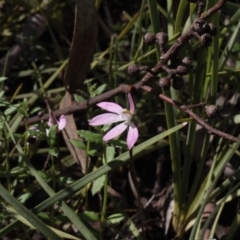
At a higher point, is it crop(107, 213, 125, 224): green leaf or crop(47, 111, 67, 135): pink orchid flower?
crop(47, 111, 67, 135): pink orchid flower

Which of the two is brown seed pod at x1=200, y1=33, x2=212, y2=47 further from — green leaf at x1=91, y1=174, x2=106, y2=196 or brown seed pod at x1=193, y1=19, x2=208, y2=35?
green leaf at x1=91, y1=174, x2=106, y2=196

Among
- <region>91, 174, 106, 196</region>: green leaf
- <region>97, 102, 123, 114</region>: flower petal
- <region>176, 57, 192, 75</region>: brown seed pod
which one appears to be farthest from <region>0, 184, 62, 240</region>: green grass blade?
<region>176, 57, 192, 75</region>: brown seed pod

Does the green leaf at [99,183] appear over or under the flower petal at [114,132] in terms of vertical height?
under

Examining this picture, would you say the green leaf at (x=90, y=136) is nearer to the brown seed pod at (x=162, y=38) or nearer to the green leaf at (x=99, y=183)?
the green leaf at (x=99, y=183)

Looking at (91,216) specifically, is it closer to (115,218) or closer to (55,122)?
(115,218)

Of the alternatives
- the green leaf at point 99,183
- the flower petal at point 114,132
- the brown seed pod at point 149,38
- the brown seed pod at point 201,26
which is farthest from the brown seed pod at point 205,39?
the green leaf at point 99,183

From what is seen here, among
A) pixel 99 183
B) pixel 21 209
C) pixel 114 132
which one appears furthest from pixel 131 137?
pixel 21 209

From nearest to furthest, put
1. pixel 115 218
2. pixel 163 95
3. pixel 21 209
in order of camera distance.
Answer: pixel 21 209 < pixel 163 95 < pixel 115 218

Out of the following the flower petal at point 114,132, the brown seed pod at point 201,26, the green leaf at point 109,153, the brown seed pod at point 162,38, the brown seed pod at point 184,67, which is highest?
the brown seed pod at point 201,26

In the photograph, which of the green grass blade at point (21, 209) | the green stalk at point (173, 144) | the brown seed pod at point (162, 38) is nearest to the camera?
the green grass blade at point (21, 209)

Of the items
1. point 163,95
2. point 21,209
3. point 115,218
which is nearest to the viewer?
point 21,209

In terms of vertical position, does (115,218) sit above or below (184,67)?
below

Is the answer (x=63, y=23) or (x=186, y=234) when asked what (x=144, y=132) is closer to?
(x=186, y=234)
